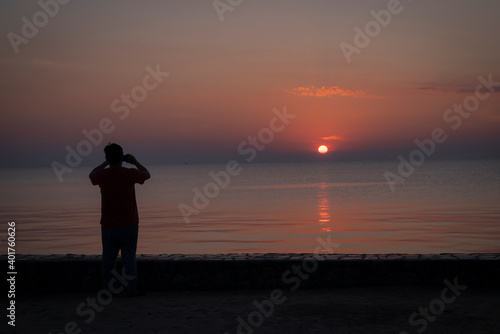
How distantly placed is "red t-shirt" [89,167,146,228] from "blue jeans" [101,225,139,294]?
0.32 feet

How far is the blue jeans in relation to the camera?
23.8 feet

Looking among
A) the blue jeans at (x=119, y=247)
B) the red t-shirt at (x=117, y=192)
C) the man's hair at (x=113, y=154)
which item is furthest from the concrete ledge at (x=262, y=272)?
the man's hair at (x=113, y=154)

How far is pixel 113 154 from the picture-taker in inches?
281

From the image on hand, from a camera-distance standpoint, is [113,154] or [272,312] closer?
[272,312]

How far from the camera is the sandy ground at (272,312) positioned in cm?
618

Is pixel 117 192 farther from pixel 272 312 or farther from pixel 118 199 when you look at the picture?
pixel 272 312

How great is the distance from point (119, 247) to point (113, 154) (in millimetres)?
1303

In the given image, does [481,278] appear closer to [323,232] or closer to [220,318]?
[220,318]

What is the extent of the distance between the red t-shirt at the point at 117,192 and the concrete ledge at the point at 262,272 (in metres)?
1.41

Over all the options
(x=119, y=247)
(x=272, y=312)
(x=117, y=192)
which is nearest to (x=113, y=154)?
(x=117, y=192)

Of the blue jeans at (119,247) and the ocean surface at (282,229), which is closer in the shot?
the blue jeans at (119,247)

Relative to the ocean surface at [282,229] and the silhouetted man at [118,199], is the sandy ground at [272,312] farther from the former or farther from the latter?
the ocean surface at [282,229]

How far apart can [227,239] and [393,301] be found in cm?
1298

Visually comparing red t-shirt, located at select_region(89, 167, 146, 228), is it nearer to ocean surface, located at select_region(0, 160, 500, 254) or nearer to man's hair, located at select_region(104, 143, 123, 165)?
man's hair, located at select_region(104, 143, 123, 165)
